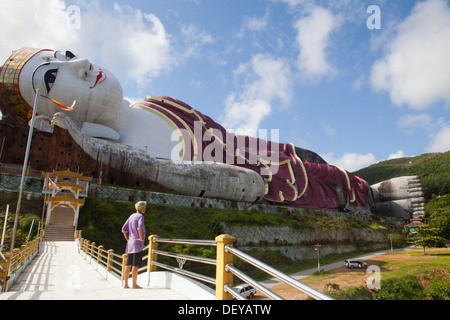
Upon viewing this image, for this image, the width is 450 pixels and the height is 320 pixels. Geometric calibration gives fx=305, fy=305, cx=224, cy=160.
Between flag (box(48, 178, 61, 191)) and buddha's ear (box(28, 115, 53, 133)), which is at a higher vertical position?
buddha's ear (box(28, 115, 53, 133))

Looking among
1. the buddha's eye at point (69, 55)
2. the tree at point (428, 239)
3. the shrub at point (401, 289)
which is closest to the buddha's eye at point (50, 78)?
the buddha's eye at point (69, 55)

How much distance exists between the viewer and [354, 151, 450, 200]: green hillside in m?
43.5

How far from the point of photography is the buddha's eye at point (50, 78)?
13.2 m

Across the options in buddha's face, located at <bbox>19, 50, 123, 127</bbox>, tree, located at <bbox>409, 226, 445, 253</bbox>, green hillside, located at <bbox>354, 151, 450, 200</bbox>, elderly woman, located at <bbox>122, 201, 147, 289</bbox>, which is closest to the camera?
elderly woman, located at <bbox>122, 201, 147, 289</bbox>

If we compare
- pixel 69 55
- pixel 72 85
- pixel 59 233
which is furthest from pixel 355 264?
pixel 69 55

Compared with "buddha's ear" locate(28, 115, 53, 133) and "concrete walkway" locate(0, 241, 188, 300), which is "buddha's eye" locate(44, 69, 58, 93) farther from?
"concrete walkway" locate(0, 241, 188, 300)

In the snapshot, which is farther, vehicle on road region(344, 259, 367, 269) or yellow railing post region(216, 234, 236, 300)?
vehicle on road region(344, 259, 367, 269)

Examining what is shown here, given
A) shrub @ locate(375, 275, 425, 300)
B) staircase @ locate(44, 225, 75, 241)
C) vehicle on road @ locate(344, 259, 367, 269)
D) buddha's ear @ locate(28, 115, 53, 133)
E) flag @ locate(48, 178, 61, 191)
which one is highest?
buddha's ear @ locate(28, 115, 53, 133)

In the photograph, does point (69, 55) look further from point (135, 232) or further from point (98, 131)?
point (135, 232)

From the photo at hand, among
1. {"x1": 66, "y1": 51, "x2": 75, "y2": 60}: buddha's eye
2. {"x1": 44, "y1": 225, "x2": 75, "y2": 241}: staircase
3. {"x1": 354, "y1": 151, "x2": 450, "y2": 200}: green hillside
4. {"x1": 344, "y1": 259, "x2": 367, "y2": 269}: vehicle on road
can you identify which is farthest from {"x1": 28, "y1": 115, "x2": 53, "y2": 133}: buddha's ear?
{"x1": 354, "y1": 151, "x2": 450, "y2": 200}: green hillside

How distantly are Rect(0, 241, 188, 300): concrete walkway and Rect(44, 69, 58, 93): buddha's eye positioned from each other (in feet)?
→ 24.3

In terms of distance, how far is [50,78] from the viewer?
43.8 feet
